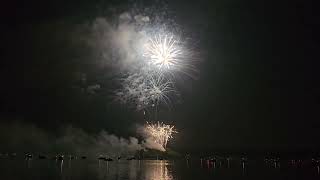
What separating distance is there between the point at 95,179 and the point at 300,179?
7480 centimetres

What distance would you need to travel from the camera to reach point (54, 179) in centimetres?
12731

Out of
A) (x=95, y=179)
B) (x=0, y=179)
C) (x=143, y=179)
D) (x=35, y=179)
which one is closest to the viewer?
(x=0, y=179)

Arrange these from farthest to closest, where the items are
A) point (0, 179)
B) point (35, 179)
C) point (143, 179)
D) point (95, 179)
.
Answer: point (143, 179)
point (95, 179)
point (35, 179)
point (0, 179)

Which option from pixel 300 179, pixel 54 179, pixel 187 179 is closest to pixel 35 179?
pixel 54 179

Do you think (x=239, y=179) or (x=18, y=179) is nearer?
(x=18, y=179)

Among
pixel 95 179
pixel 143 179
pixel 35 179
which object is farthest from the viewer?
pixel 143 179

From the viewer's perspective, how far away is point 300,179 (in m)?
144

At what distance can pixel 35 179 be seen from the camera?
404ft

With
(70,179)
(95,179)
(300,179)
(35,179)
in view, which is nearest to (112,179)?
(95,179)

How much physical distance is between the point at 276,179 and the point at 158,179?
4311 cm

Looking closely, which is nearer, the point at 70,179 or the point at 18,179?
the point at 18,179

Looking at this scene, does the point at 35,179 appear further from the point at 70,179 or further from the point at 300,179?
the point at 300,179

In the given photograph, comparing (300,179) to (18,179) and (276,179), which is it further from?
(18,179)

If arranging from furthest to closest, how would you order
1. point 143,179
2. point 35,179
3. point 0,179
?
point 143,179, point 35,179, point 0,179
